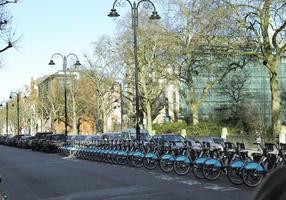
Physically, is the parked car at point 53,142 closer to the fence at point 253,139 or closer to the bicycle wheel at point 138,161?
the fence at point 253,139

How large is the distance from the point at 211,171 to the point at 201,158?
0.48 metres

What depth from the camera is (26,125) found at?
107000 millimetres

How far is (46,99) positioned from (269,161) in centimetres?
7599

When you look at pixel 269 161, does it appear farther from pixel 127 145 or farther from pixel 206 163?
pixel 127 145

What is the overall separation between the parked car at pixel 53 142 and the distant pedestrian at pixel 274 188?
38.1 meters

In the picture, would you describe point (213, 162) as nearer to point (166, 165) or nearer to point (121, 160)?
point (166, 165)

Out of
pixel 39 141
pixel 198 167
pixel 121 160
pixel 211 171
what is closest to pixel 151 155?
pixel 121 160

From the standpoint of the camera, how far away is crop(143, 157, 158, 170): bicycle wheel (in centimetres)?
1779

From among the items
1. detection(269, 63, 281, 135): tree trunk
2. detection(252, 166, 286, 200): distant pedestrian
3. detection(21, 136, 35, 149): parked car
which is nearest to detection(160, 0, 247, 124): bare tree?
detection(269, 63, 281, 135): tree trunk

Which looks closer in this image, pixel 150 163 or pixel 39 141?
pixel 150 163

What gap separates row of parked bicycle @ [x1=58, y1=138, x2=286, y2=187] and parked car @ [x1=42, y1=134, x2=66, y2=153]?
1501 cm

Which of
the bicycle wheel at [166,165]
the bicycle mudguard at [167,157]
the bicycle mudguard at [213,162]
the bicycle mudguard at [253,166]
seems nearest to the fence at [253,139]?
the bicycle wheel at [166,165]

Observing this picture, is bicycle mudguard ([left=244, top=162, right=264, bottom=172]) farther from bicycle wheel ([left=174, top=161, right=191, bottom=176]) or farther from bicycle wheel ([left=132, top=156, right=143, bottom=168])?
bicycle wheel ([left=132, top=156, right=143, bottom=168])

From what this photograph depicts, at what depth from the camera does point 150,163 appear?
1797 cm
